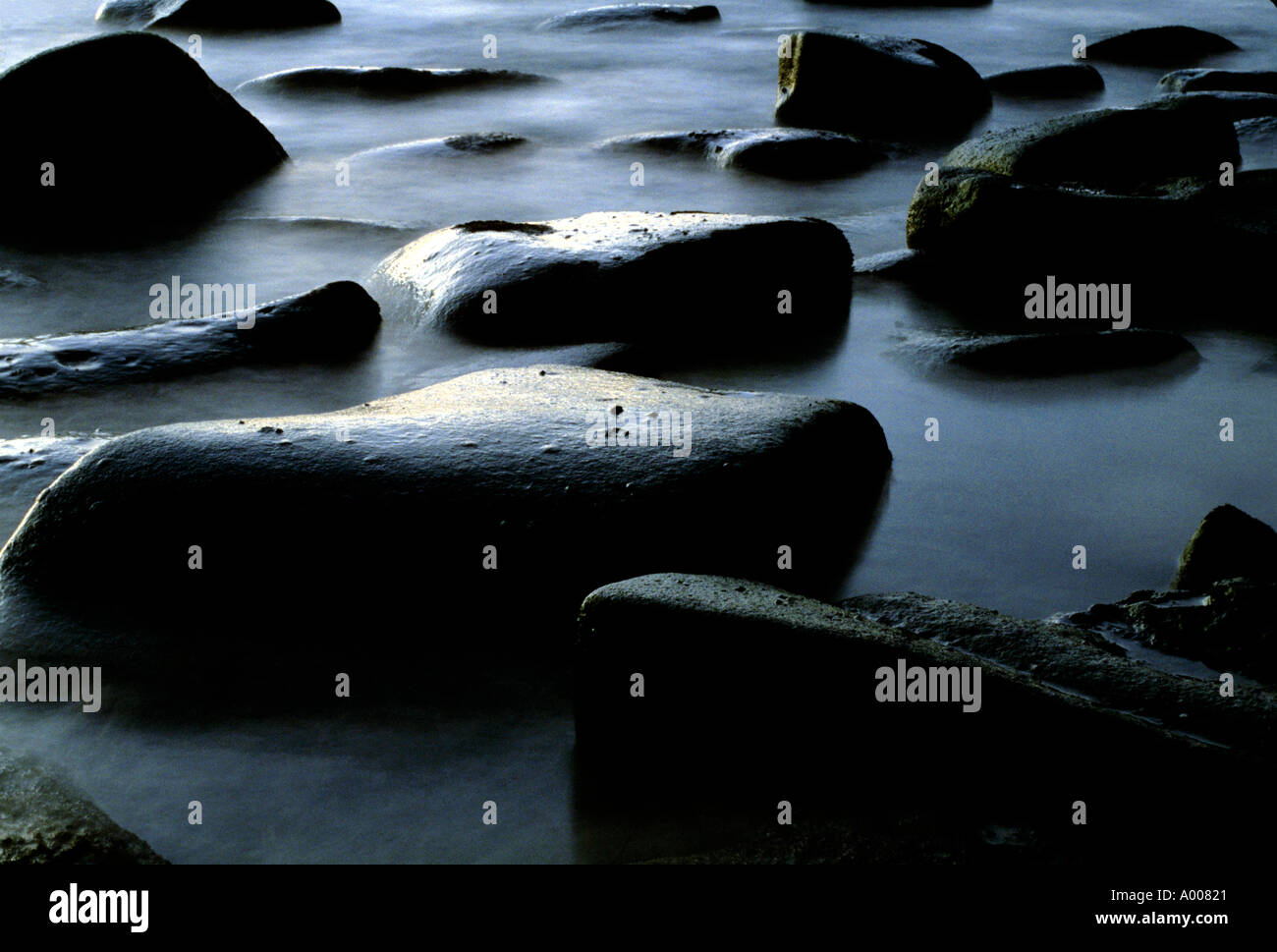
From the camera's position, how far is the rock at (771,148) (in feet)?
26.9

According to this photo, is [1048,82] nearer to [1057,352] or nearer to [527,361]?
[1057,352]

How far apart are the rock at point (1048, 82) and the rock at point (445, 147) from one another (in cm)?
406

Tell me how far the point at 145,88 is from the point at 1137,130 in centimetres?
530

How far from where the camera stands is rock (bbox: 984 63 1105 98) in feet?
35.2

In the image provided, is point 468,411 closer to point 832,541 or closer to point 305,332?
point 832,541

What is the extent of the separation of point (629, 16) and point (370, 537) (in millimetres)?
10920

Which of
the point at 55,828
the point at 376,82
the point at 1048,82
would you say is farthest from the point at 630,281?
the point at 1048,82

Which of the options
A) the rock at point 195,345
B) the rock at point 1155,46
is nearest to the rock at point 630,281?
the rock at point 195,345

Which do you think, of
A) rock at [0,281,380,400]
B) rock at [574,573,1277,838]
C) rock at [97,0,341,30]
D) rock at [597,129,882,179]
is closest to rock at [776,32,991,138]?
rock at [597,129,882,179]

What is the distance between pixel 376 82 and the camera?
1042 centimetres

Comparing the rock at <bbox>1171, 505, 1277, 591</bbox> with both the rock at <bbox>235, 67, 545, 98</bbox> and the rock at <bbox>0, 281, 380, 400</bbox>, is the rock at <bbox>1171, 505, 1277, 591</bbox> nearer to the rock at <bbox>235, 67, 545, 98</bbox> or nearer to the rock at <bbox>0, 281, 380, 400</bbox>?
the rock at <bbox>0, 281, 380, 400</bbox>

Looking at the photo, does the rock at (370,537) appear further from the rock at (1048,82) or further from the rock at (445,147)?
the rock at (1048,82)
